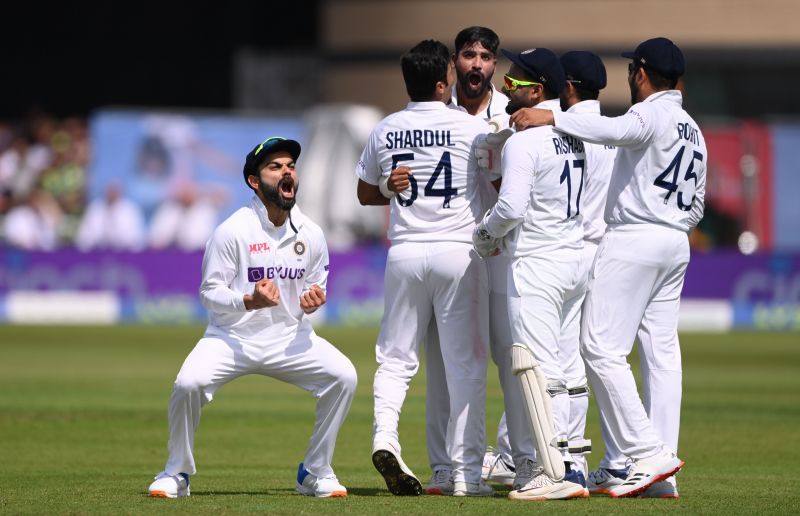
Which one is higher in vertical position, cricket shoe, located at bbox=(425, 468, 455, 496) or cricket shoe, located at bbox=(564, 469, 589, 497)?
cricket shoe, located at bbox=(564, 469, 589, 497)

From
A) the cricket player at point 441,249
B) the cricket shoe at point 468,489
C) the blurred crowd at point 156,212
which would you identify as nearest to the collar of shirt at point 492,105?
the cricket player at point 441,249

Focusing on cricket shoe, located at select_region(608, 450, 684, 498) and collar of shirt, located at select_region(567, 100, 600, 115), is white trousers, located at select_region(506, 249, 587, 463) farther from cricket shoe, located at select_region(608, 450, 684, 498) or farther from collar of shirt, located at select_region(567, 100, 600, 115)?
collar of shirt, located at select_region(567, 100, 600, 115)

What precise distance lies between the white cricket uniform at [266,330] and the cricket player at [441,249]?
33 centimetres

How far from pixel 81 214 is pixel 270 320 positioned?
707 inches

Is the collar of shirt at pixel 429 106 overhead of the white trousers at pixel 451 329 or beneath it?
overhead

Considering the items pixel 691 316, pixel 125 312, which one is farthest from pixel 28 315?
pixel 691 316

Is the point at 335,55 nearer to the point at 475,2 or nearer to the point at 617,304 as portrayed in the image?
the point at 475,2

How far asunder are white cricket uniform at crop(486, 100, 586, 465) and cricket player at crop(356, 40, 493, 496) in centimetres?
36

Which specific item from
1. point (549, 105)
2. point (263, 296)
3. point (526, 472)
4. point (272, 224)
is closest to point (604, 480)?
point (526, 472)

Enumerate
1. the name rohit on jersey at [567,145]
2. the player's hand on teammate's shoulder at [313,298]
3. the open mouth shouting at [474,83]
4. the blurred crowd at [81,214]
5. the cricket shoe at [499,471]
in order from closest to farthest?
1. the player's hand on teammate's shoulder at [313,298]
2. the name rohit on jersey at [567,145]
3. the open mouth shouting at [474,83]
4. the cricket shoe at [499,471]
5. the blurred crowd at [81,214]

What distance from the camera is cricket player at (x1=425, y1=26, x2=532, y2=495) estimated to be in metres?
8.00

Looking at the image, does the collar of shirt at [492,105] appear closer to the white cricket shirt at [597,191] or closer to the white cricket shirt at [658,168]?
the white cricket shirt at [597,191]

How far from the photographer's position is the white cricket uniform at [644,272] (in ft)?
25.5

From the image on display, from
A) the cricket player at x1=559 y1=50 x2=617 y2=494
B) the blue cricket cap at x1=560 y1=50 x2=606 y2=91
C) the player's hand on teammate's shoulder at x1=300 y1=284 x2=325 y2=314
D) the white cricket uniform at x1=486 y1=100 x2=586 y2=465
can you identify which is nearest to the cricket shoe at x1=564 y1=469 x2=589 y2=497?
the cricket player at x1=559 y1=50 x2=617 y2=494
